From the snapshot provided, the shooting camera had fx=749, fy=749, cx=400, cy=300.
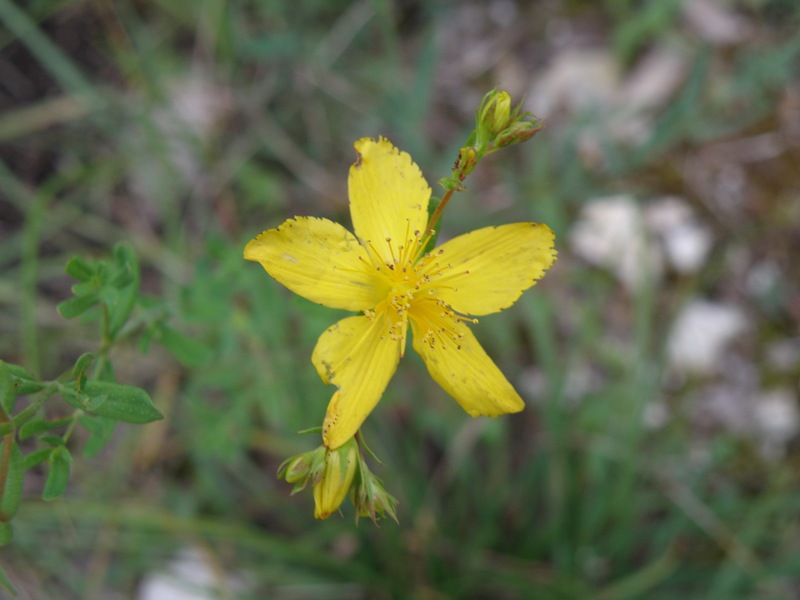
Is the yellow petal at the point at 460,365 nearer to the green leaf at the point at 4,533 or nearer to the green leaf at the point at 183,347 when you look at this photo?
the green leaf at the point at 183,347

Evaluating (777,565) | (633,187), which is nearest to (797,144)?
(633,187)

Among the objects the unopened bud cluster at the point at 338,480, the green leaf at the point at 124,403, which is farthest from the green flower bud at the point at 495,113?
the green leaf at the point at 124,403

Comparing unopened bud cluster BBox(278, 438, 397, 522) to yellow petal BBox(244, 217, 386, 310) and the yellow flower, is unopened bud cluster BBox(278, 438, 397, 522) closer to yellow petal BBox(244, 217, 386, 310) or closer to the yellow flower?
the yellow flower

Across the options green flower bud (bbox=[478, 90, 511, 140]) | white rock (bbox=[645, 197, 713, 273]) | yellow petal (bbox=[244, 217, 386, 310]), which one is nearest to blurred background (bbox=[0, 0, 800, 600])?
white rock (bbox=[645, 197, 713, 273])

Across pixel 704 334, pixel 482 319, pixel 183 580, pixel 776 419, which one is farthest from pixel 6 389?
pixel 776 419

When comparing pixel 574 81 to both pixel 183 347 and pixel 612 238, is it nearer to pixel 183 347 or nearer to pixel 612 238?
pixel 612 238

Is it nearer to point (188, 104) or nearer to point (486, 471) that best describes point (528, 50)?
point (188, 104)

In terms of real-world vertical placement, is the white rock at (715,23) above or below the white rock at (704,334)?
above
